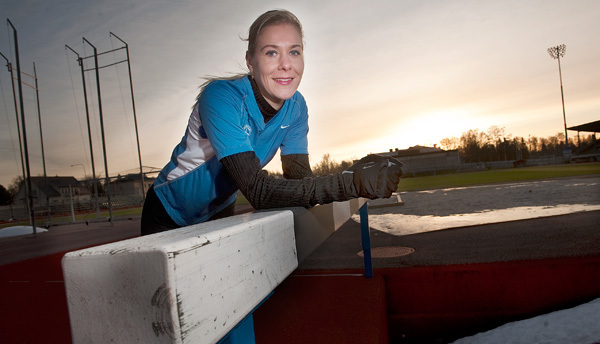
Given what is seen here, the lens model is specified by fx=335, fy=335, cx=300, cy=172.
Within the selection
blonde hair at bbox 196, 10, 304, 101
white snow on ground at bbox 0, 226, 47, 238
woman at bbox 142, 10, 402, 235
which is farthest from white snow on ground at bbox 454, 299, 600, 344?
white snow on ground at bbox 0, 226, 47, 238

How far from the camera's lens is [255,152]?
1504 millimetres

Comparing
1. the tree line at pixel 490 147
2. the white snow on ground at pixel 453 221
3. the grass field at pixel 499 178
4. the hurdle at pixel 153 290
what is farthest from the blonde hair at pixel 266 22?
the tree line at pixel 490 147

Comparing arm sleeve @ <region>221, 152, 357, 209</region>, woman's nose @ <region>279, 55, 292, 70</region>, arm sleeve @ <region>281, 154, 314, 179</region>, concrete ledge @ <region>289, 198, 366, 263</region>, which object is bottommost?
concrete ledge @ <region>289, 198, 366, 263</region>

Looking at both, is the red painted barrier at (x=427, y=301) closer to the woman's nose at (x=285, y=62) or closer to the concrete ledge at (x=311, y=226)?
the concrete ledge at (x=311, y=226)

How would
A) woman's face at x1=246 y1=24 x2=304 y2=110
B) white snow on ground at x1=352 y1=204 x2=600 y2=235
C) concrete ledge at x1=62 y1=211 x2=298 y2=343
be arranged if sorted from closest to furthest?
concrete ledge at x1=62 y1=211 x2=298 y2=343
woman's face at x1=246 y1=24 x2=304 y2=110
white snow on ground at x1=352 y1=204 x2=600 y2=235

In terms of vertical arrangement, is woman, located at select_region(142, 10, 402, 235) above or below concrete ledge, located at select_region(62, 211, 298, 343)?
above

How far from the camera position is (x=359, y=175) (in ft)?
3.34

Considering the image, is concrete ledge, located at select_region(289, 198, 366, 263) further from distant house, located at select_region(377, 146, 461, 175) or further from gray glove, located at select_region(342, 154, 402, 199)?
distant house, located at select_region(377, 146, 461, 175)

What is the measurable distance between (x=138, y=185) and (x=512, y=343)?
57.0m

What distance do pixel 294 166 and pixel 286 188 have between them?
0.73m

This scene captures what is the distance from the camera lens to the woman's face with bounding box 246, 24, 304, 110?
53.5 inches

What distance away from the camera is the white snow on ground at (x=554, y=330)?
1.84 metres

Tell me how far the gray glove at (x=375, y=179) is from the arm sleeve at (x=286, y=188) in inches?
0.7

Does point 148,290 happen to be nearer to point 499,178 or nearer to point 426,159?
point 499,178
